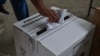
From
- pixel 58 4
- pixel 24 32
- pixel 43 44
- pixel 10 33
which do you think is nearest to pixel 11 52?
pixel 10 33

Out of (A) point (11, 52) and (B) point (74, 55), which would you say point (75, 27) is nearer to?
(B) point (74, 55)

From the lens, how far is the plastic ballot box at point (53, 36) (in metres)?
0.95

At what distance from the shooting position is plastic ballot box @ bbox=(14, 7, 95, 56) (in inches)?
37.2

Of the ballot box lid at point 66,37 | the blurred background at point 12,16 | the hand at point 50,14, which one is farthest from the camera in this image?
the blurred background at point 12,16

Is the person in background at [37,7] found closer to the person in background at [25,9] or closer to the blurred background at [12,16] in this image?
the person in background at [25,9]

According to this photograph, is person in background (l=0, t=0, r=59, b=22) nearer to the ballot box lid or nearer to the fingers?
the fingers

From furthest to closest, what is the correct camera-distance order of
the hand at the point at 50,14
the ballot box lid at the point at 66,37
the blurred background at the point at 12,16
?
the blurred background at the point at 12,16 → the hand at the point at 50,14 → the ballot box lid at the point at 66,37

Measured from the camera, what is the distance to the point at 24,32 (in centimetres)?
104

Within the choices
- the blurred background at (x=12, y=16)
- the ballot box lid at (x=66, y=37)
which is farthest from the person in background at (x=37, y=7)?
the blurred background at (x=12, y=16)

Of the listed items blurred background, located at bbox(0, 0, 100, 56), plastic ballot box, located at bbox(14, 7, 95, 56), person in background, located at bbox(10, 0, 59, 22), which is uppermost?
person in background, located at bbox(10, 0, 59, 22)

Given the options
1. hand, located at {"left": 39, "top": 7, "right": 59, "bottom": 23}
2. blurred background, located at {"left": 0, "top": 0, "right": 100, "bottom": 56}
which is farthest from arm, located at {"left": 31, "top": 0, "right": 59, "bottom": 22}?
blurred background, located at {"left": 0, "top": 0, "right": 100, "bottom": 56}

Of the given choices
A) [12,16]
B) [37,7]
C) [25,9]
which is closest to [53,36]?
[37,7]

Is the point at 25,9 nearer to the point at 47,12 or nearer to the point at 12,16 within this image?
the point at 47,12

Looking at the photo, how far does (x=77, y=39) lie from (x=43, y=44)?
226 mm
